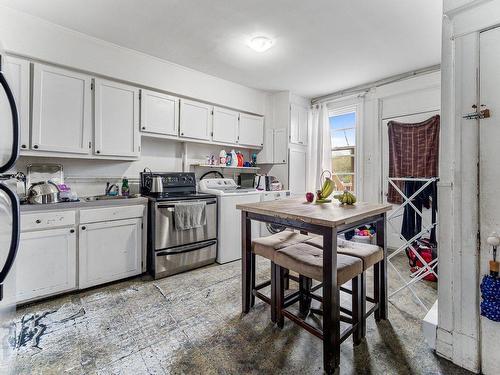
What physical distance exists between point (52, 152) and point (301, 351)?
278 centimetres

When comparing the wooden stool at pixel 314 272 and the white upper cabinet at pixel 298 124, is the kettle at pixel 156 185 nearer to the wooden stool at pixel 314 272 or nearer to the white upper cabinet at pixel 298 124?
the wooden stool at pixel 314 272

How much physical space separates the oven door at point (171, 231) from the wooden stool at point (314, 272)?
57.0 inches

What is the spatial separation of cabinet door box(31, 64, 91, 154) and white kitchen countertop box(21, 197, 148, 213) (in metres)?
0.57

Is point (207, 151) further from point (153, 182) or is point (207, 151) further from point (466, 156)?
point (466, 156)

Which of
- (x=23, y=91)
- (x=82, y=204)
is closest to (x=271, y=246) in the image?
(x=82, y=204)

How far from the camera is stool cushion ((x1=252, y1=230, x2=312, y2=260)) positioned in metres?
1.82

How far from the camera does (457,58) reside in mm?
1440

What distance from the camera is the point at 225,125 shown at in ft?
12.4

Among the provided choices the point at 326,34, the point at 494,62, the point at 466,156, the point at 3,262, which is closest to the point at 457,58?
the point at 494,62

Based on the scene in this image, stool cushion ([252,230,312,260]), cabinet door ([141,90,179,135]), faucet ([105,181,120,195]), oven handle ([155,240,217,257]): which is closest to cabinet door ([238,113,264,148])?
cabinet door ([141,90,179,135])

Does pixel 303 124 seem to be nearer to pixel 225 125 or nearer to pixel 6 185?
pixel 225 125

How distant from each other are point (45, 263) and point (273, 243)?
2033 millimetres

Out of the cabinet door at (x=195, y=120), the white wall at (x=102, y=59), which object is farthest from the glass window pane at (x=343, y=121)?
the cabinet door at (x=195, y=120)

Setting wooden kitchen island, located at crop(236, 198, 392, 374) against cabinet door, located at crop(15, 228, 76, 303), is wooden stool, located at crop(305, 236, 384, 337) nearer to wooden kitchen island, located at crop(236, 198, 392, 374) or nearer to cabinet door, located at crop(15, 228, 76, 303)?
wooden kitchen island, located at crop(236, 198, 392, 374)
